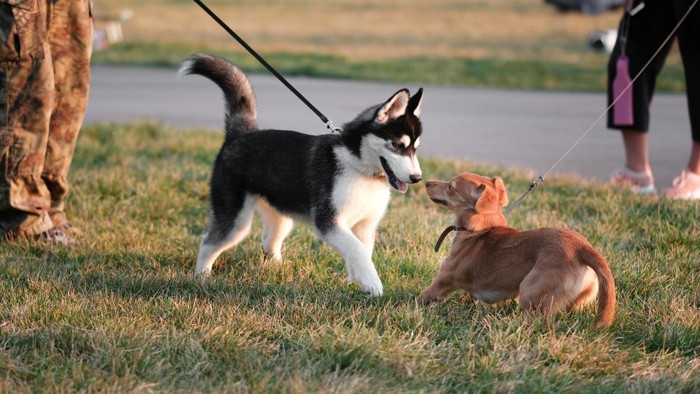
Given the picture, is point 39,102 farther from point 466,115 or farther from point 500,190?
point 466,115

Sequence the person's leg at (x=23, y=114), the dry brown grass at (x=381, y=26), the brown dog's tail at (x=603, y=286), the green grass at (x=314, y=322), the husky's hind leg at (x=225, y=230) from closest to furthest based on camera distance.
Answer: the green grass at (x=314, y=322), the brown dog's tail at (x=603, y=286), the husky's hind leg at (x=225, y=230), the person's leg at (x=23, y=114), the dry brown grass at (x=381, y=26)

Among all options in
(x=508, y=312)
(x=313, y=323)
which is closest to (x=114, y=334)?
(x=313, y=323)

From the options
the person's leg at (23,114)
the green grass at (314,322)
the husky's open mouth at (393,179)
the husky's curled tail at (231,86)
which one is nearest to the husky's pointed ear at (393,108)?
the husky's open mouth at (393,179)

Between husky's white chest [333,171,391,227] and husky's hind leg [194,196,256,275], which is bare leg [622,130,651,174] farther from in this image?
husky's hind leg [194,196,256,275]

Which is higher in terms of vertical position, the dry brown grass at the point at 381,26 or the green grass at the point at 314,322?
the green grass at the point at 314,322

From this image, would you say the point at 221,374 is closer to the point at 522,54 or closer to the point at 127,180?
the point at 127,180

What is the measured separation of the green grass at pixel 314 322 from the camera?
363 centimetres

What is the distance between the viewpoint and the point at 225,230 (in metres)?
5.29

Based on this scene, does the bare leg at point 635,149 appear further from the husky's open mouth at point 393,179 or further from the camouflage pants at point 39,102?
the camouflage pants at point 39,102

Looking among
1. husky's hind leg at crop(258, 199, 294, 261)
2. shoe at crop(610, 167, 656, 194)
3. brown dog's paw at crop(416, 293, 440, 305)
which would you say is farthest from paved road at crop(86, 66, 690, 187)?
brown dog's paw at crop(416, 293, 440, 305)

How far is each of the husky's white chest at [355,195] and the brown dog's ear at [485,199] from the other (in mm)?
564

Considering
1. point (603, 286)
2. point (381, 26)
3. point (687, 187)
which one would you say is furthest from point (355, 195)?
point (381, 26)

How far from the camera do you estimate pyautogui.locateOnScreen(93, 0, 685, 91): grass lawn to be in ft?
55.6

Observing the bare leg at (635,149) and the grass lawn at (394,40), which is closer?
the bare leg at (635,149)
